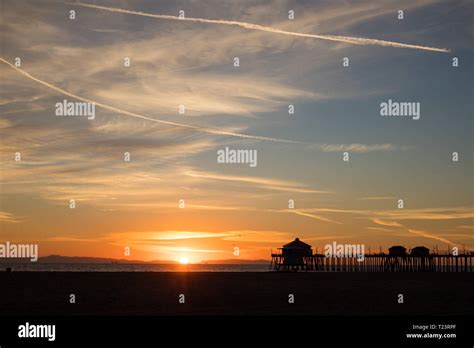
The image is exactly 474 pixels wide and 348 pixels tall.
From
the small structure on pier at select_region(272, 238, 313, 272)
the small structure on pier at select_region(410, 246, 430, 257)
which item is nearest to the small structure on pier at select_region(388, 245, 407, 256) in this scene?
the small structure on pier at select_region(410, 246, 430, 257)

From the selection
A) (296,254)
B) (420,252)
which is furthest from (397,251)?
(296,254)

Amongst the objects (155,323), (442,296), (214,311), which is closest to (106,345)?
(155,323)

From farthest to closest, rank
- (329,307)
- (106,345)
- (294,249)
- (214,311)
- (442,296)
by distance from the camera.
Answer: (294,249), (442,296), (329,307), (214,311), (106,345)

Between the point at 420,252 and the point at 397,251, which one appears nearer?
the point at 420,252

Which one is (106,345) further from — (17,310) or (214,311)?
(17,310)

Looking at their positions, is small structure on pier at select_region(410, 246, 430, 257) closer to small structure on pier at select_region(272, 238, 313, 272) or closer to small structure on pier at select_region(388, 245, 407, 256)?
small structure on pier at select_region(388, 245, 407, 256)

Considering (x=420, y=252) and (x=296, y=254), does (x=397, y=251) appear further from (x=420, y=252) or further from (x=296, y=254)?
(x=296, y=254)

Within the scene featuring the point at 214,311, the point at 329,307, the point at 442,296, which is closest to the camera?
the point at 214,311

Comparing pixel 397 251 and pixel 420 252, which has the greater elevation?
pixel 397 251

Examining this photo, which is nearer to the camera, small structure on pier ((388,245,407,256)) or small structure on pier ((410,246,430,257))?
small structure on pier ((410,246,430,257))

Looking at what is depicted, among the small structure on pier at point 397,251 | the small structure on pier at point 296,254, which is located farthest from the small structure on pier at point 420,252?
the small structure on pier at point 296,254

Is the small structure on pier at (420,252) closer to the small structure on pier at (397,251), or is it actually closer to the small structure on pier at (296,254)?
the small structure on pier at (397,251)
